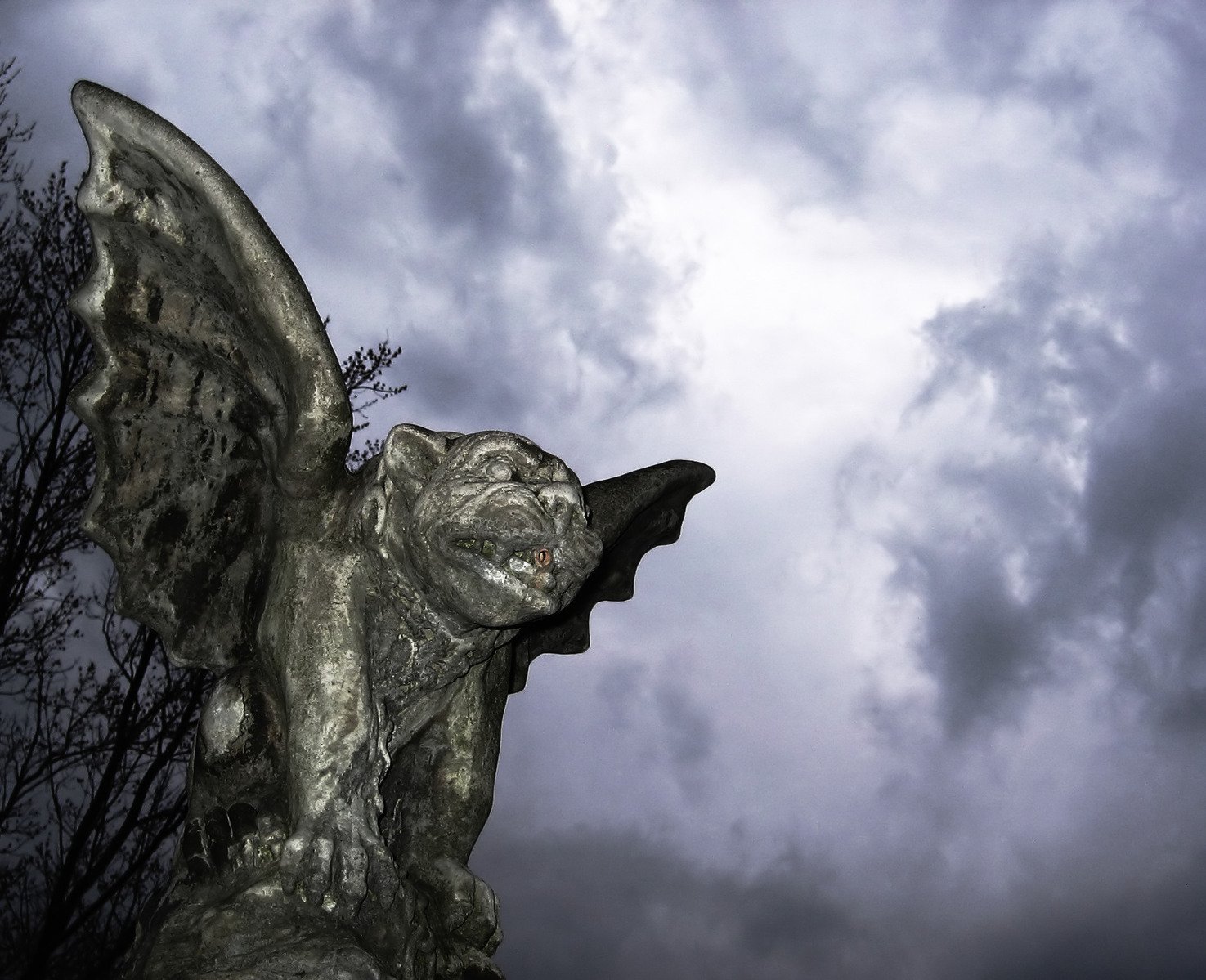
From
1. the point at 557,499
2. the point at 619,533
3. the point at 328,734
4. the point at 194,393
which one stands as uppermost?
the point at 619,533

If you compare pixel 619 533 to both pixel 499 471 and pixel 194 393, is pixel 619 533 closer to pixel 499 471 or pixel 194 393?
pixel 499 471

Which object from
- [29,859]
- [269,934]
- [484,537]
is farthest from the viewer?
[29,859]

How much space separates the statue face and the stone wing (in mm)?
322

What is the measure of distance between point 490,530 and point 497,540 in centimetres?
3

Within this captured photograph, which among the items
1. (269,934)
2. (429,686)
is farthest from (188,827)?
(429,686)

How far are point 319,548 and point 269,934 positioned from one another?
0.83 m

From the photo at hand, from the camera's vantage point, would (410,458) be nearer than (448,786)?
Yes

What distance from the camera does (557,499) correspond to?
8.93 feet

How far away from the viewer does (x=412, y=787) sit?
9.89ft

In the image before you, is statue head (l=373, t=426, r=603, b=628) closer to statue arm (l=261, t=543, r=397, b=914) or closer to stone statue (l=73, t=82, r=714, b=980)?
stone statue (l=73, t=82, r=714, b=980)

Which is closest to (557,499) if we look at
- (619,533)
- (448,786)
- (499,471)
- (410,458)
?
(499,471)

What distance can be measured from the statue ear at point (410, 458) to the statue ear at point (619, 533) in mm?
714

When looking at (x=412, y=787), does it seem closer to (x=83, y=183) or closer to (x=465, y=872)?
(x=465, y=872)

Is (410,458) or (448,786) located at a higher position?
(410,458)
